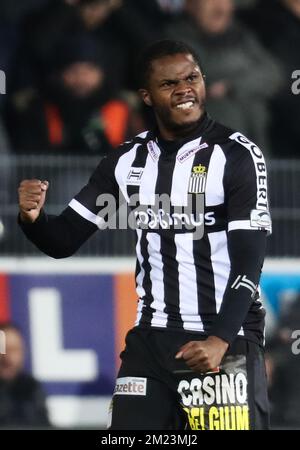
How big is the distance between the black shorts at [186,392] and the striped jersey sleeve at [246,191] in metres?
0.57

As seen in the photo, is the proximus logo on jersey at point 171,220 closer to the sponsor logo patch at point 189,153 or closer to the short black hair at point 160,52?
the sponsor logo patch at point 189,153

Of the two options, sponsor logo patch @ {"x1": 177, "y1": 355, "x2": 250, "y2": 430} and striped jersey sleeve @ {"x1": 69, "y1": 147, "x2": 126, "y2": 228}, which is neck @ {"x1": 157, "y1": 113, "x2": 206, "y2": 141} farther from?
sponsor logo patch @ {"x1": 177, "y1": 355, "x2": 250, "y2": 430}

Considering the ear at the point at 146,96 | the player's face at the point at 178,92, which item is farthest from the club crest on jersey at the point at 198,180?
the ear at the point at 146,96

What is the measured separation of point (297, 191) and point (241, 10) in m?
1.82

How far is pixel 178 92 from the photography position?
20.6 feet

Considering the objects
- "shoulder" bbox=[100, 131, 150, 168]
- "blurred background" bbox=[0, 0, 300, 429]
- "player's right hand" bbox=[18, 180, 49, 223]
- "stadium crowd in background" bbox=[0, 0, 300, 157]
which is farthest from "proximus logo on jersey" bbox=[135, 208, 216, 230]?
"stadium crowd in background" bbox=[0, 0, 300, 157]

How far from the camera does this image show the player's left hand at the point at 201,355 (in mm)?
5598

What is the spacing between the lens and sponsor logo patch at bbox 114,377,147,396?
613 cm

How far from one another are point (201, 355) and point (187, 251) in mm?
748

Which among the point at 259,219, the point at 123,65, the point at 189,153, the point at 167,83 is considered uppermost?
the point at 123,65

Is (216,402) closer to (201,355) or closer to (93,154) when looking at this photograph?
(201,355)

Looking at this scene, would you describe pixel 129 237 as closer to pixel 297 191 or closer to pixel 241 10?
pixel 297 191

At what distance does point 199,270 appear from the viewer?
6195 millimetres

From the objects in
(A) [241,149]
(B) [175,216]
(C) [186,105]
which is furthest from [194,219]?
(C) [186,105]
